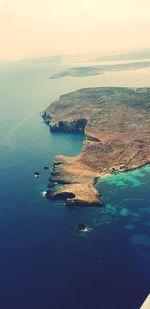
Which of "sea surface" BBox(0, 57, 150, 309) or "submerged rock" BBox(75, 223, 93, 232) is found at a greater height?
"submerged rock" BBox(75, 223, 93, 232)

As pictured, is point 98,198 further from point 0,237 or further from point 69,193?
point 0,237

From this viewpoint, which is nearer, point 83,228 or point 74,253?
point 74,253

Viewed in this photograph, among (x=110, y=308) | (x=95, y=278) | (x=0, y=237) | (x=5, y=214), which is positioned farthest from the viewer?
(x=5, y=214)

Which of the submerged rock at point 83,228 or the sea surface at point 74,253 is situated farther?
the submerged rock at point 83,228

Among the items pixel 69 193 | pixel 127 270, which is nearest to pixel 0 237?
pixel 69 193

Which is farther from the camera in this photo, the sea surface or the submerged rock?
the submerged rock

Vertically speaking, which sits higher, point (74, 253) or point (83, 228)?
point (83, 228)

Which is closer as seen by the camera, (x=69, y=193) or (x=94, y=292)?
(x=94, y=292)

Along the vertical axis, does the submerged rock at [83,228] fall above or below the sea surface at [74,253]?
above

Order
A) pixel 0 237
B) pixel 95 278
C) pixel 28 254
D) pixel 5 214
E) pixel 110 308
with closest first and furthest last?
pixel 110 308, pixel 95 278, pixel 28 254, pixel 0 237, pixel 5 214
